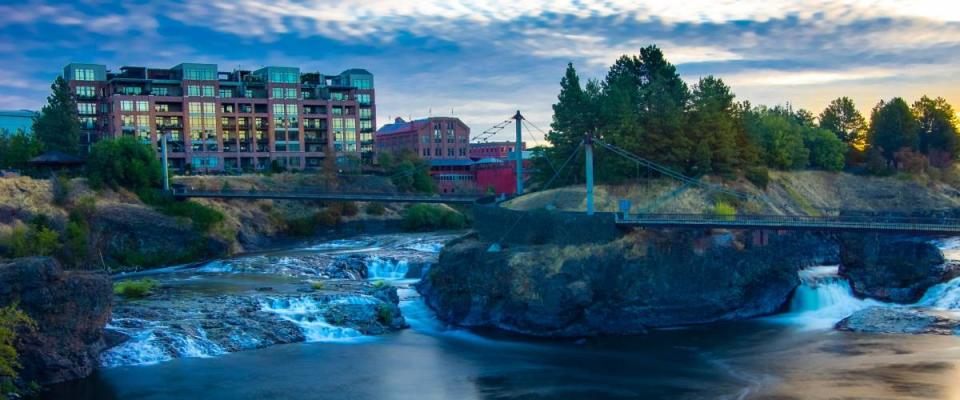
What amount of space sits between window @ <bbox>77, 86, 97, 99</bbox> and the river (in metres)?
91.2

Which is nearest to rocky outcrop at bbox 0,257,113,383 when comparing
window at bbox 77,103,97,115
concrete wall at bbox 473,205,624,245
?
concrete wall at bbox 473,205,624,245

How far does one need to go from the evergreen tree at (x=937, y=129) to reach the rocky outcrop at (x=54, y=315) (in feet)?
329

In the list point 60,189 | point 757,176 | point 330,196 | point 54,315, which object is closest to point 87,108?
point 60,189

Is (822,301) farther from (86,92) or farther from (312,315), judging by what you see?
(86,92)

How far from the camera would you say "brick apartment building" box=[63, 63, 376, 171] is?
419ft

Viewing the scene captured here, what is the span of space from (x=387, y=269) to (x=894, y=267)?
3936 cm

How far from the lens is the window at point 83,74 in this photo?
421ft

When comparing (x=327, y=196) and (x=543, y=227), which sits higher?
(x=327, y=196)

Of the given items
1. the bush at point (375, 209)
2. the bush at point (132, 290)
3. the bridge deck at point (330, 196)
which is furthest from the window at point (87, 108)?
the bush at point (132, 290)

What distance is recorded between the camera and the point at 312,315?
171 feet

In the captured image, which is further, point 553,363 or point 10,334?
point 553,363

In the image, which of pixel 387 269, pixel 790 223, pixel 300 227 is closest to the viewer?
pixel 790 223

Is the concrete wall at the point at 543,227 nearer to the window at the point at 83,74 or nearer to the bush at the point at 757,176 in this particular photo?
the bush at the point at 757,176

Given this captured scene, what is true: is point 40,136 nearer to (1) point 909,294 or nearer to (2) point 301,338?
(2) point 301,338
